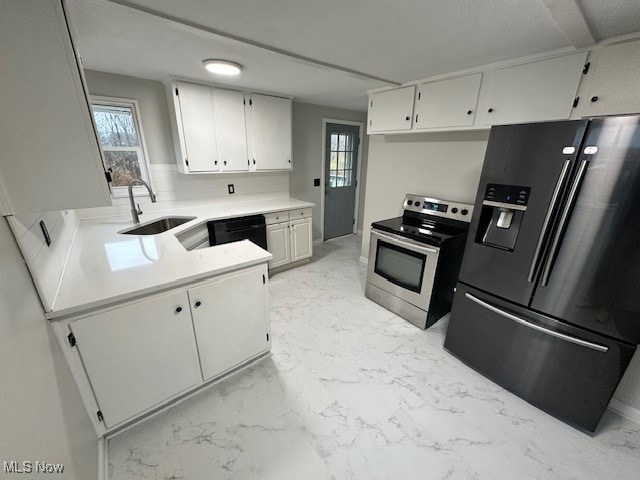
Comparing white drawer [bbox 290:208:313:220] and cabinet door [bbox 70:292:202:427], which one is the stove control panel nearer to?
white drawer [bbox 290:208:313:220]

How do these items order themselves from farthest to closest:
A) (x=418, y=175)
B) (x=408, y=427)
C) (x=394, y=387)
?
(x=418, y=175), (x=394, y=387), (x=408, y=427)

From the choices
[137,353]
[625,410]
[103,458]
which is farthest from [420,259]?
[103,458]

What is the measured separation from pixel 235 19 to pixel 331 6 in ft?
1.80

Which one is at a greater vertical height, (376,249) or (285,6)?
(285,6)

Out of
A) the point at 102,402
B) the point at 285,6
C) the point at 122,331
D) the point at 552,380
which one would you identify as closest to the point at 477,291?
the point at 552,380

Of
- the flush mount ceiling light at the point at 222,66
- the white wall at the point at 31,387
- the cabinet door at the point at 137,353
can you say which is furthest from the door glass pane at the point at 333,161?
the white wall at the point at 31,387

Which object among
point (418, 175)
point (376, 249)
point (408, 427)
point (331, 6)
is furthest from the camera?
point (418, 175)

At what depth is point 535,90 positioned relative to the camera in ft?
5.93

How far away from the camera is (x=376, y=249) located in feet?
8.75

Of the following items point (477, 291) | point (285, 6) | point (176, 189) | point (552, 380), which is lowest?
point (552, 380)

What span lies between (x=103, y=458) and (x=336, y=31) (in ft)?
8.89

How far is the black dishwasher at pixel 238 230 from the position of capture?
2742mm

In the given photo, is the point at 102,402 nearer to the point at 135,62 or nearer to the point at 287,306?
the point at 287,306

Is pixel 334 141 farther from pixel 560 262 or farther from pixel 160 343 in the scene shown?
pixel 160 343
